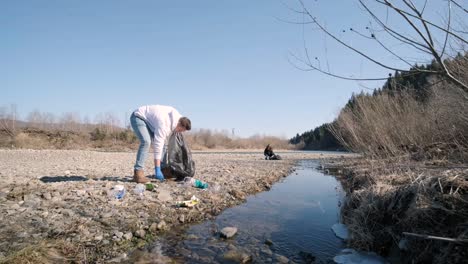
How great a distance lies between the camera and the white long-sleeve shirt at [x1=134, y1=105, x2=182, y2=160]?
7191mm

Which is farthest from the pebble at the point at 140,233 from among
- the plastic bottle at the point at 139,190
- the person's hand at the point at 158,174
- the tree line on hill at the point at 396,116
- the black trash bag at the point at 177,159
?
the tree line on hill at the point at 396,116

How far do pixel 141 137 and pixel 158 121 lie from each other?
51 centimetres

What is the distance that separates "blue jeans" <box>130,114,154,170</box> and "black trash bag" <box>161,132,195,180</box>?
3.17 ft

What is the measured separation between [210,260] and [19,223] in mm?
2670

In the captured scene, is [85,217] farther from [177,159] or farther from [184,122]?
[177,159]

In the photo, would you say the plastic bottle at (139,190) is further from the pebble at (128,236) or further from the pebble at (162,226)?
the pebble at (128,236)

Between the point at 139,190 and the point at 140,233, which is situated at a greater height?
the point at 139,190

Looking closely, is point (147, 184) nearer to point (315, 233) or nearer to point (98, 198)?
point (98, 198)

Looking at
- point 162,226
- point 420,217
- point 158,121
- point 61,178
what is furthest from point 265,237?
point 61,178

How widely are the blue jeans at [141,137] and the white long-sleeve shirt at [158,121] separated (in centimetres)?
11

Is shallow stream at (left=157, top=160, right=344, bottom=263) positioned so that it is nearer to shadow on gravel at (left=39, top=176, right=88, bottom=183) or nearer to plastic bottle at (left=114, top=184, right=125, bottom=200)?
plastic bottle at (left=114, top=184, right=125, bottom=200)

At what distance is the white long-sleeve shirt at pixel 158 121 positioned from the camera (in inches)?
283

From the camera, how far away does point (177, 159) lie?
8320 millimetres

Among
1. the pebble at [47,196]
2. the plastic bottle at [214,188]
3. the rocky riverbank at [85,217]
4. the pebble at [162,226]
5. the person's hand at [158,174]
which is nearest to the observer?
the rocky riverbank at [85,217]
